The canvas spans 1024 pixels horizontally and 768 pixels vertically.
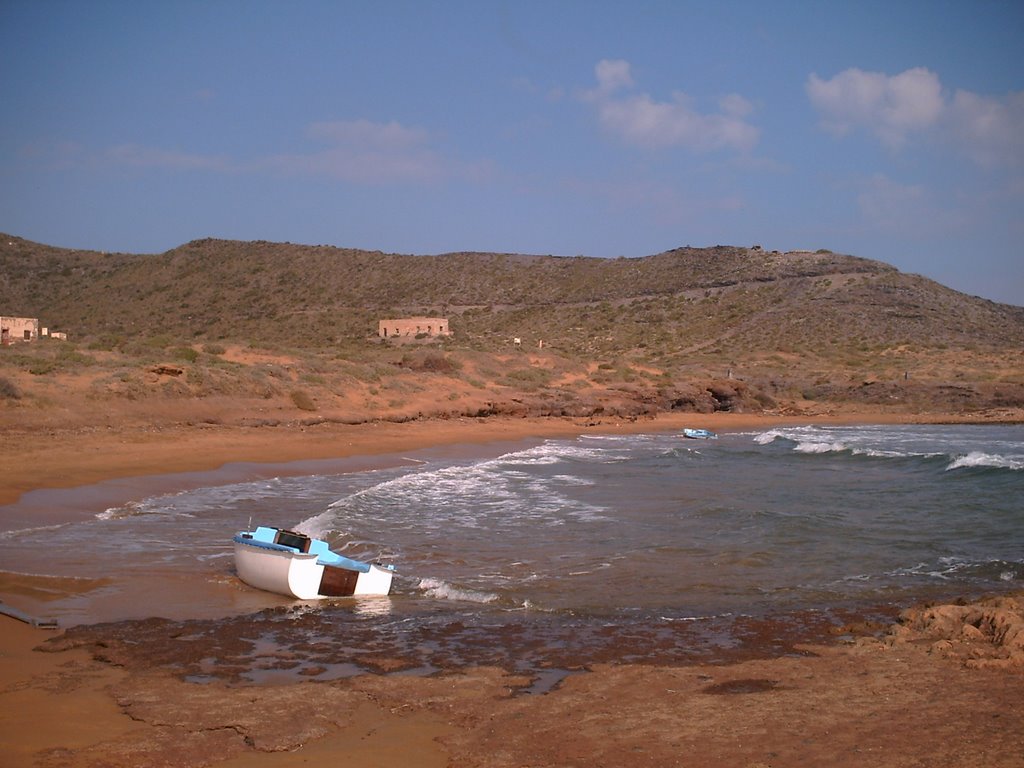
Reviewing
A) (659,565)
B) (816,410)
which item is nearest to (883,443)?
(816,410)

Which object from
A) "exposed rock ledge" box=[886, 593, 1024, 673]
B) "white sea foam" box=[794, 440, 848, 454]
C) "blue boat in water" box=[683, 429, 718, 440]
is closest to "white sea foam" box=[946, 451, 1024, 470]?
"white sea foam" box=[794, 440, 848, 454]

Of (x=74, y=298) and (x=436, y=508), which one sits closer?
(x=436, y=508)

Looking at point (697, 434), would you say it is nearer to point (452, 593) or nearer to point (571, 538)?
point (571, 538)

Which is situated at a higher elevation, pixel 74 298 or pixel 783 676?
pixel 74 298

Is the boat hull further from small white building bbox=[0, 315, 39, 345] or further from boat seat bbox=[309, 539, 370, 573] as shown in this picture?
small white building bbox=[0, 315, 39, 345]

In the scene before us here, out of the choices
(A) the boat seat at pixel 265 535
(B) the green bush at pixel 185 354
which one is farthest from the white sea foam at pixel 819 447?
(B) the green bush at pixel 185 354

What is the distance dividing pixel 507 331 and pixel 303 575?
5891 centimetres

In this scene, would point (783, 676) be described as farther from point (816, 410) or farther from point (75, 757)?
point (816, 410)

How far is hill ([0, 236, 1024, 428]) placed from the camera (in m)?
32.2

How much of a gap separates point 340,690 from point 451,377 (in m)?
31.2

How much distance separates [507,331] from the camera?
2707 inches

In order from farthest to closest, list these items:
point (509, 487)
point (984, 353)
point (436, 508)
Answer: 1. point (984, 353)
2. point (509, 487)
3. point (436, 508)

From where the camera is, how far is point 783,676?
7328mm

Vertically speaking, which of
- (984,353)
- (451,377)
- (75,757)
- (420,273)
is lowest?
(75,757)
